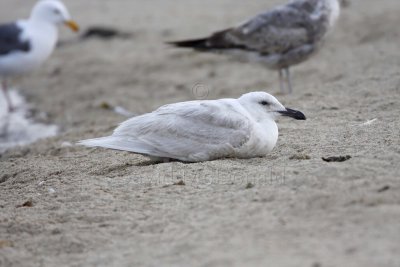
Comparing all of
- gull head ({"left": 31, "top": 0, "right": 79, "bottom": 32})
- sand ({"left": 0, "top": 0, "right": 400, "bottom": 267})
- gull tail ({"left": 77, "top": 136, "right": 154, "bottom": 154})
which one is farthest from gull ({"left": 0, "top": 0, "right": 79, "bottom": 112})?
gull tail ({"left": 77, "top": 136, "right": 154, "bottom": 154})

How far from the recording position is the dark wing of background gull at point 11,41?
1035cm

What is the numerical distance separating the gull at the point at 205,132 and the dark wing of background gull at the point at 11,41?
548 centimetres

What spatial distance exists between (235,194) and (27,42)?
276 inches

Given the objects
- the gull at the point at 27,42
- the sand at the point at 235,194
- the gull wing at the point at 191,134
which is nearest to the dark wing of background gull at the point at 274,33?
the sand at the point at 235,194

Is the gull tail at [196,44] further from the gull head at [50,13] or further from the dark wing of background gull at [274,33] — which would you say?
the gull head at [50,13]

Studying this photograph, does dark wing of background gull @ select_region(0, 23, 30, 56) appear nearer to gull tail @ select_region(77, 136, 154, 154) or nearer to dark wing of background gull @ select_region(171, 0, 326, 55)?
dark wing of background gull @ select_region(171, 0, 326, 55)

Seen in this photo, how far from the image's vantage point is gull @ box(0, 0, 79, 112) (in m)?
10.4

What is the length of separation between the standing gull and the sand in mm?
446

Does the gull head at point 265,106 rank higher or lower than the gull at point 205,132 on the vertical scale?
higher

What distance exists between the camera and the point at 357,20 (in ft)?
37.4

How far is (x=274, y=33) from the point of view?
27.9ft

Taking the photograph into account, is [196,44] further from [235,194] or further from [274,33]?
[235,194]

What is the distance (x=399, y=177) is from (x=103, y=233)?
70.7 inches

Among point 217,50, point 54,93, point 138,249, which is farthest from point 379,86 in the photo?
point 54,93
